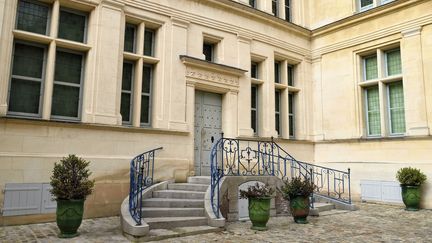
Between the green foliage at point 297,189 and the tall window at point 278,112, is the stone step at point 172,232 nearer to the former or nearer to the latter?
the green foliage at point 297,189

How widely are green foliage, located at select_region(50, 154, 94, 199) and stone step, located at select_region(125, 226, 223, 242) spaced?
1073mm

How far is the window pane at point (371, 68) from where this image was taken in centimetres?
1097

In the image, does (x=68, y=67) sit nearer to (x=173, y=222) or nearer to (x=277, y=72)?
(x=173, y=222)

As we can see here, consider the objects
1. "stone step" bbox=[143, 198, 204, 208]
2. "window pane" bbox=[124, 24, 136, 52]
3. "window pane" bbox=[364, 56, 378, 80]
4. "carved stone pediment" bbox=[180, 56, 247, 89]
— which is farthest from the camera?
"window pane" bbox=[364, 56, 378, 80]

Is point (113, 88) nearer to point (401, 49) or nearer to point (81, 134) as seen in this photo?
point (81, 134)

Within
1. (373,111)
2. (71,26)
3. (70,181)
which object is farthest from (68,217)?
(373,111)

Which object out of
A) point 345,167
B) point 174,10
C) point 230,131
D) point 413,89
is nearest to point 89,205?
point 230,131

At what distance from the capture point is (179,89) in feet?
29.1

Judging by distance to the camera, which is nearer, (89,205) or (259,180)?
(89,205)

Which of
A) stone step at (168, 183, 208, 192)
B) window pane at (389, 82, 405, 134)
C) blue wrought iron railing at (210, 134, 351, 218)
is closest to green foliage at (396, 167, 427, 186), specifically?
blue wrought iron railing at (210, 134, 351, 218)

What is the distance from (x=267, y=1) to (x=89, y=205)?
8.55m

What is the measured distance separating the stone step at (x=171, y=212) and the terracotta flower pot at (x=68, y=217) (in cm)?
126

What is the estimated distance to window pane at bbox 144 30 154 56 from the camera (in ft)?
29.1

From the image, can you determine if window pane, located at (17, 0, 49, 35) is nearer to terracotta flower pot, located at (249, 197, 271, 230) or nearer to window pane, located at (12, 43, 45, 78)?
window pane, located at (12, 43, 45, 78)
